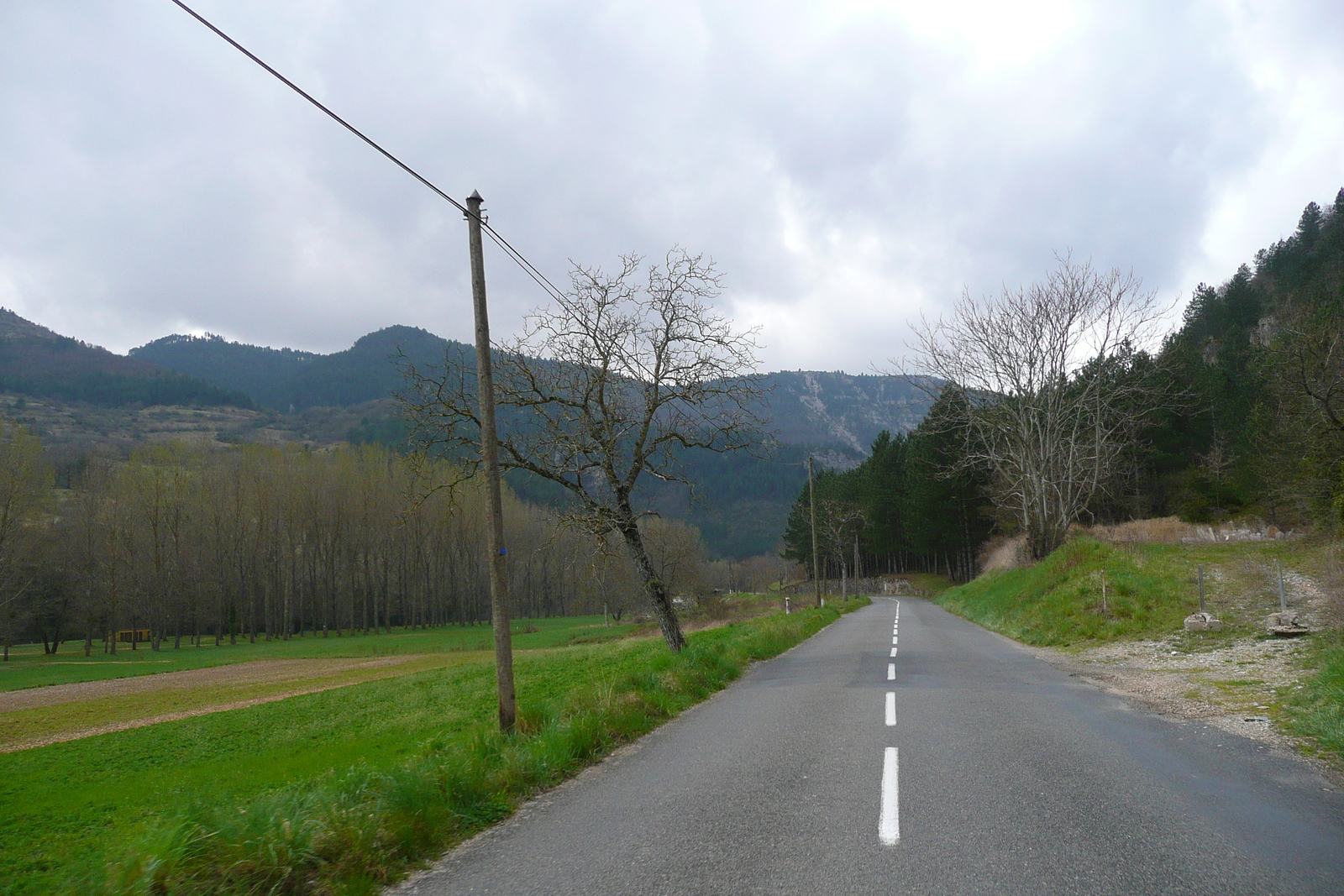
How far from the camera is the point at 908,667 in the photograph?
49.1ft

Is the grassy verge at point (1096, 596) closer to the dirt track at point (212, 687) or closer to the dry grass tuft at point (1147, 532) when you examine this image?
the dry grass tuft at point (1147, 532)

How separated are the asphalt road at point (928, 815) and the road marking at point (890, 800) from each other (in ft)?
0.08

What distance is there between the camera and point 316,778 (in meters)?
7.52

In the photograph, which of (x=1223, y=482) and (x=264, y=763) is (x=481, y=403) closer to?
(x=264, y=763)

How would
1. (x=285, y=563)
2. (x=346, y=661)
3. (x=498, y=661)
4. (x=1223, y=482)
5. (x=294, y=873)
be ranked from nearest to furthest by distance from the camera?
(x=294, y=873)
(x=498, y=661)
(x=1223, y=482)
(x=346, y=661)
(x=285, y=563)

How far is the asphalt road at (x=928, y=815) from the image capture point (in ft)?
14.3

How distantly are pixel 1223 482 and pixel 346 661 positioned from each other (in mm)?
53034

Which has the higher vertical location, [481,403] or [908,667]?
[481,403]

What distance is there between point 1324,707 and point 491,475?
9.98 meters

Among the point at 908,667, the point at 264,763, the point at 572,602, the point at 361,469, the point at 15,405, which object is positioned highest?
the point at 15,405

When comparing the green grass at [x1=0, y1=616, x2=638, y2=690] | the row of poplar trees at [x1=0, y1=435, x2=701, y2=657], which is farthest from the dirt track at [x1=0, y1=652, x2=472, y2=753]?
the row of poplar trees at [x1=0, y1=435, x2=701, y2=657]

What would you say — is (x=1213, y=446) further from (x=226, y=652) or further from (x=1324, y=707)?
(x=226, y=652)

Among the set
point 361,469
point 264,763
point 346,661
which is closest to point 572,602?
point 361,469

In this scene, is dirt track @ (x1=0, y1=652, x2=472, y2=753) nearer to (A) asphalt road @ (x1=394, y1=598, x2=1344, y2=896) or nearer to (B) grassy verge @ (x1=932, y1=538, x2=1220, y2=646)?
(A) asphalt road @ (x1=394, y1=598, x2=1344, y2=896)
